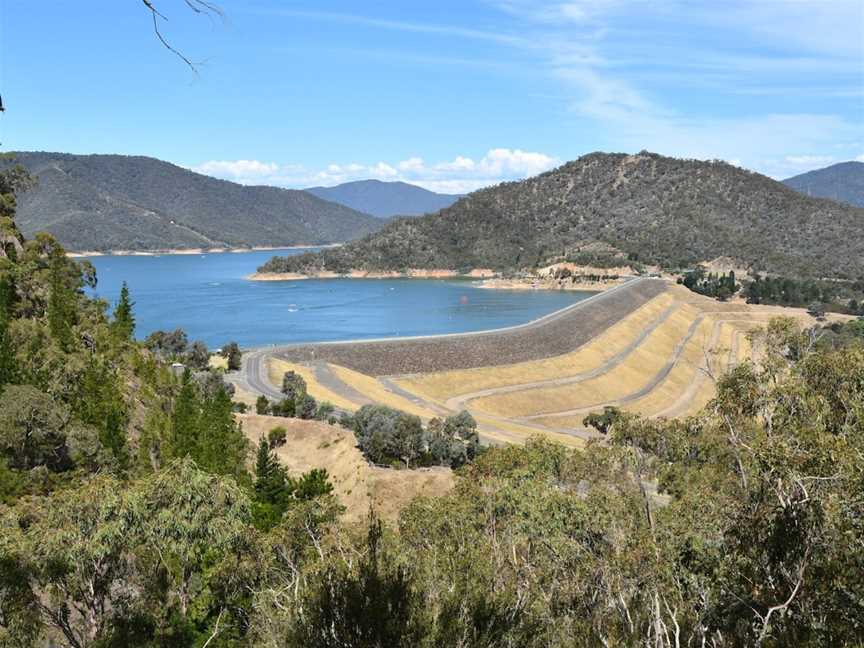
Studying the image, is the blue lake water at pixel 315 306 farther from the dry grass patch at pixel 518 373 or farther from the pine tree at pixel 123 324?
the pine tree at pixel 123 324

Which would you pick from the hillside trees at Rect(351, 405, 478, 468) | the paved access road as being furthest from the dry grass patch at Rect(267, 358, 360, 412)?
the hillside trees at Rect(351, 405, 478, 468)

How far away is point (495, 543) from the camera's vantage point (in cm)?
1425

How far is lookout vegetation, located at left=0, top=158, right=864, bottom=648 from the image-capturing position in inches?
367

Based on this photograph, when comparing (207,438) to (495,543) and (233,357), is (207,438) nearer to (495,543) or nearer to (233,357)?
(495,543)

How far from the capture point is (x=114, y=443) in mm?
28328

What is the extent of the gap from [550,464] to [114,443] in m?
17.7

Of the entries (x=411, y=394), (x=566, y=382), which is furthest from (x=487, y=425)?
(x=566, y=382)

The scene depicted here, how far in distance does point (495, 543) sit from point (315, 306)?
122378 millimetres

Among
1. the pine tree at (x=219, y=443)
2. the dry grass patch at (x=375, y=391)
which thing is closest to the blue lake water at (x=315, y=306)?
the dry grass patch at (x=375, y=391)

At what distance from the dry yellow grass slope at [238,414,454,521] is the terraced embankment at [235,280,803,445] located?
10452mm

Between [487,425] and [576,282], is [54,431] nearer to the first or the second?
[487,425]

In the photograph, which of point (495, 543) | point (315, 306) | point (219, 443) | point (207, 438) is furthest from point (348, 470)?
point (315, 306)

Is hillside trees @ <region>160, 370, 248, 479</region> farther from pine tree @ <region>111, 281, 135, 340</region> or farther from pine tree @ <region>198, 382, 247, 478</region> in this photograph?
pine tree @ <region>111, 281, 135, 340</region>

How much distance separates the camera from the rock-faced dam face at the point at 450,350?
67.9 meters
